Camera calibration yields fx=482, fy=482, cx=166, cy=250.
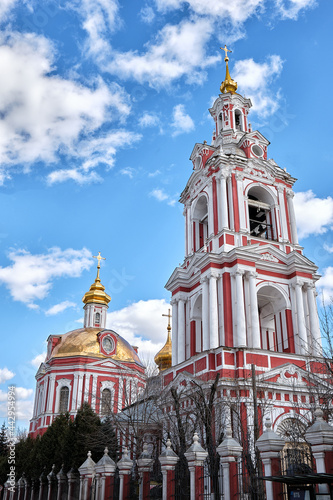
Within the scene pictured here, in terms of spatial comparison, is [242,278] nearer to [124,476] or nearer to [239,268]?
[239,268]

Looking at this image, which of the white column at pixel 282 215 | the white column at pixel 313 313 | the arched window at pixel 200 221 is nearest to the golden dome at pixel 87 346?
the arched window at pixel 200 221

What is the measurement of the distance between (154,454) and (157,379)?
3.76 m

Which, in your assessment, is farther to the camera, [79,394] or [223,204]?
[79,394]

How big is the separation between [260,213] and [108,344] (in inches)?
861

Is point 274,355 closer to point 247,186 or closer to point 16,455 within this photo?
point 247,186

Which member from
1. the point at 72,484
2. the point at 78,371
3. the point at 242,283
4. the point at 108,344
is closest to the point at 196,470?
the point at 72,484

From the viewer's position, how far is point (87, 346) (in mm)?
42469

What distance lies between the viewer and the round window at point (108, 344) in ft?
143

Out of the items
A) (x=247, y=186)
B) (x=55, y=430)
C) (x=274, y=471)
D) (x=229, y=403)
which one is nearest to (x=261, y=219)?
(x=247, y=186)

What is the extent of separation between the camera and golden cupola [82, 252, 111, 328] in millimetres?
48828

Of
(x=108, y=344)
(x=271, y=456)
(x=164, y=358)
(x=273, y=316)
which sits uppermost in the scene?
(x=108, y=344)

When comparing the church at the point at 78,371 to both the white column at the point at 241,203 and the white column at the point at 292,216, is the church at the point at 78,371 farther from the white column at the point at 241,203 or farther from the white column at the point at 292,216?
the white column at the point at 292,216

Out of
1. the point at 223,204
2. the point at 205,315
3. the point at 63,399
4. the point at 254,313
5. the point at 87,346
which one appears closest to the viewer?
the point at 254,313

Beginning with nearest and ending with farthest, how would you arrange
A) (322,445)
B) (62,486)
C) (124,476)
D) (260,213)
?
(322,445), (124,476), (62,486), (260,213)
